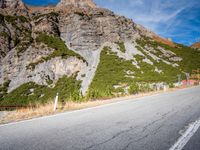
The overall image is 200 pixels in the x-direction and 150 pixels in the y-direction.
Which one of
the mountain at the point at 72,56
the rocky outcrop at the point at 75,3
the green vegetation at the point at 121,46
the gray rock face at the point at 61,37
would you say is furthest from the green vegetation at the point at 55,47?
the rocky outcrop at the point at 75,3

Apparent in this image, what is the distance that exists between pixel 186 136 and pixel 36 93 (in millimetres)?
51149

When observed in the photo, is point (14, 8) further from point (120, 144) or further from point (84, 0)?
point (120, 144)

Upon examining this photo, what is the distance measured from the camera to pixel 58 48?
76.1 meters

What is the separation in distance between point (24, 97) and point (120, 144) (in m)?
51.3

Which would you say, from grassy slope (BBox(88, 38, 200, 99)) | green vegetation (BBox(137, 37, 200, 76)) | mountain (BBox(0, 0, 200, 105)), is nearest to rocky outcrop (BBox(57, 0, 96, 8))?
mountain (BBox(0, 0, 200, 105))

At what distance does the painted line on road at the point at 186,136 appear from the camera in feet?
14.4

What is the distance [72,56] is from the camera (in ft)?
228

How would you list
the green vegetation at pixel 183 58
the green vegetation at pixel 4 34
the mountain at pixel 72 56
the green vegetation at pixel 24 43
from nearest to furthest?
the mountain at pixel 72 56
the green vegetation at pixel 183 58
the green vegetation at pixel 24 43
the green vegetation at pixel 4 34

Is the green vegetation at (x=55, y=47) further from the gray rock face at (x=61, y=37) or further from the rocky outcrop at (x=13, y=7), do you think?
the rocky outcrop at (x=13, y=7)

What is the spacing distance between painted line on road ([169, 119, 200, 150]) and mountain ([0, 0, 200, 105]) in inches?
1460

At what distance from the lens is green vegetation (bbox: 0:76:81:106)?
49763 mm

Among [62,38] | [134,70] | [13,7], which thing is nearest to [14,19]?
[13,7]

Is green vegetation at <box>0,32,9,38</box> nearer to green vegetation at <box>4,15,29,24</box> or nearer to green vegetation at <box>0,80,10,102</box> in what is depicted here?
green vegetation at <box>4,15,29,24</box>

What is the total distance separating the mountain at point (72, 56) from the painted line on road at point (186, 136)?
122 feet
